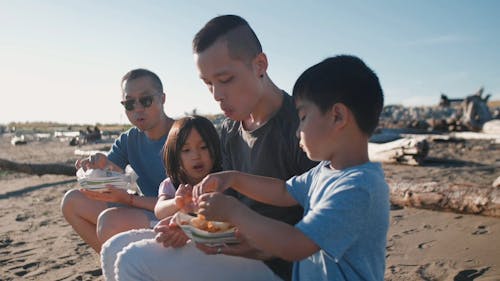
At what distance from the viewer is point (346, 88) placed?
6.36 feet

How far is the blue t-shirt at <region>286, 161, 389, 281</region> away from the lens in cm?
169

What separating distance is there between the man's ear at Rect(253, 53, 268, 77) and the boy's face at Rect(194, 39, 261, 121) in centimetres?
13

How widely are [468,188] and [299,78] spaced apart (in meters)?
4.07

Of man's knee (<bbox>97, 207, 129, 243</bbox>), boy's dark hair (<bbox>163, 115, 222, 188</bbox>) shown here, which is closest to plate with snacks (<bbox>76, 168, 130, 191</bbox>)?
man's knee (<bbox>97, 207, 129, 243</bbox>)

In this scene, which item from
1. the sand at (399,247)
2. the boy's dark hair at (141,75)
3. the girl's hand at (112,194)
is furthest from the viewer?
the boy's dark hair at (141,75)

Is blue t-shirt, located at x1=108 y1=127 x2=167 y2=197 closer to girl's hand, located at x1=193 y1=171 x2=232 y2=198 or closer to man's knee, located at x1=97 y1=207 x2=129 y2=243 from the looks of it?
man's knee, located at x1=97 y1=207 x2=129 y2=243

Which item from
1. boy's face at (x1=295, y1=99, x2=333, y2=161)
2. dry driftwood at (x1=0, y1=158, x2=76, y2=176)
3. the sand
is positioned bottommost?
the sand

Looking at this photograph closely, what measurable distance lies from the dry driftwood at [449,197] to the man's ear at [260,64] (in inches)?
138

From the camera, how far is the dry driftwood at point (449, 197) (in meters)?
4.96

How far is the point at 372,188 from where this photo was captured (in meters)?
1.77

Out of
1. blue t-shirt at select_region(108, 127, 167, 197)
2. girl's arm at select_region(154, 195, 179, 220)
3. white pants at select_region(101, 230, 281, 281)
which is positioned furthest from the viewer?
blue t-shirt at select_region(108, 127, 167, 197)

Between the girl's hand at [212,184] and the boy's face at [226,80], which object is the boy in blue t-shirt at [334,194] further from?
the boy's face at [226,80]

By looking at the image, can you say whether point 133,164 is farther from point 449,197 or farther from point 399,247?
point 449,197

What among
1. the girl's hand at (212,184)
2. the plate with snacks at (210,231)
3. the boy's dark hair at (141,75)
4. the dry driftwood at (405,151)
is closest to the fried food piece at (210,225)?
the plate with snacks at (210,231)
